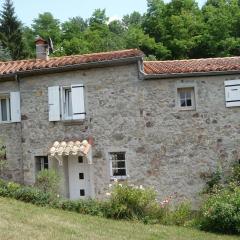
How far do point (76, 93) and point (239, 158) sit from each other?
6.43 metres

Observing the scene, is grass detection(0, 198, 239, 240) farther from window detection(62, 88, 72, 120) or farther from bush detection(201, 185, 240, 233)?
window detection(62, 88, 72, 120)

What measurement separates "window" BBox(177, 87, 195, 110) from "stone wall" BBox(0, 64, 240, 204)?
286 millimetres

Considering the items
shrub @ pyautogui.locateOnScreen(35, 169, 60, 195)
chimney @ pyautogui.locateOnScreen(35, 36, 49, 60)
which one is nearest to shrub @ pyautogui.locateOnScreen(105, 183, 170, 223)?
shrub @ pyautogui.locateOnScreen(35, 169, 60, 195)

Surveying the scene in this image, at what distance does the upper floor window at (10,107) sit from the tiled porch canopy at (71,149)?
2.23 meters

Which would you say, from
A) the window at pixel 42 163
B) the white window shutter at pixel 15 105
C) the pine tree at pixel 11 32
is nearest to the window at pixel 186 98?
the window at pixel 42 163

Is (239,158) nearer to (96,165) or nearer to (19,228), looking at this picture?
(96,165)

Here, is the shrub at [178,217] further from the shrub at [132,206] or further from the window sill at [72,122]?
the window sill at [72,122]

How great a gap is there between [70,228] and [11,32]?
33.1 m

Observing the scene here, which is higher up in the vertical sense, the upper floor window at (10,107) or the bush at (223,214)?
the upper floor window at (10,107)

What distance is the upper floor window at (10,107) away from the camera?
18.2 metres

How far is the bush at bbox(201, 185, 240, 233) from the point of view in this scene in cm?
1262

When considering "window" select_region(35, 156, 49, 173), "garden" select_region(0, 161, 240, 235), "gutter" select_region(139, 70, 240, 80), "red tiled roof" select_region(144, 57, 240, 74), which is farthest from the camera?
"window" select_region(35, 156, 49, 173)

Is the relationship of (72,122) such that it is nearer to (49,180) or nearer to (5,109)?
(49,180)

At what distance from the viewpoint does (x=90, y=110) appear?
1725cm
